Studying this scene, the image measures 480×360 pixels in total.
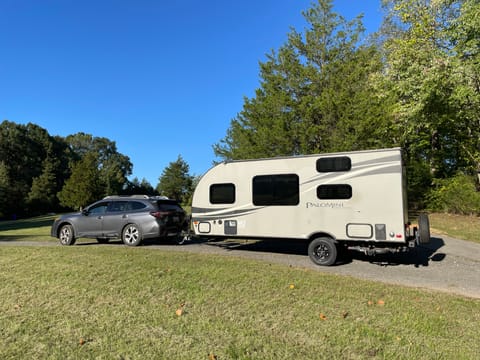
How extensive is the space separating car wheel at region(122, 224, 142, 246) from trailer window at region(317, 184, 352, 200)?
5.74 meters

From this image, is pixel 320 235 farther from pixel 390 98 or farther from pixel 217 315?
pixel 390 98

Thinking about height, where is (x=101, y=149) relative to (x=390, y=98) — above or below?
above

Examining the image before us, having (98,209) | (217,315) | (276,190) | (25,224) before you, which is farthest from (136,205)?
(25,224)

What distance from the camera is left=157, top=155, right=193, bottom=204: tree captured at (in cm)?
4456

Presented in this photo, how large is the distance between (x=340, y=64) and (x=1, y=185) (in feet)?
155

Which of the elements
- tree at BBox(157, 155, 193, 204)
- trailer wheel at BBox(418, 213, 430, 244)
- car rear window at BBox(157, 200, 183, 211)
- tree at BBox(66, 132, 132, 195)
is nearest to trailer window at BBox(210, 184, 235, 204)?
car rear window at BBox(157, 200, 183, 211)

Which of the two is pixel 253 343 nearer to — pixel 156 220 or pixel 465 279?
pixel 465 279

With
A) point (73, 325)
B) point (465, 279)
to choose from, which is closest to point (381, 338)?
point (73, 325)

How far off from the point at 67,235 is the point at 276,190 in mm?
7477

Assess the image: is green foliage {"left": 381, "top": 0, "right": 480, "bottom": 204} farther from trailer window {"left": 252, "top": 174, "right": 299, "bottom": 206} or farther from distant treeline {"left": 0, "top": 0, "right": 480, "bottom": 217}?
trailer window {"left": 252, "top": 174, "right": 299, "bottom": 206}

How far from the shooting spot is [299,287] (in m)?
5.93

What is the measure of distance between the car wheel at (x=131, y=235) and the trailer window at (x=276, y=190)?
403 centimetres

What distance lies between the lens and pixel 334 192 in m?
8.40

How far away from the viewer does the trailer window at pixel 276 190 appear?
8.88 meters
